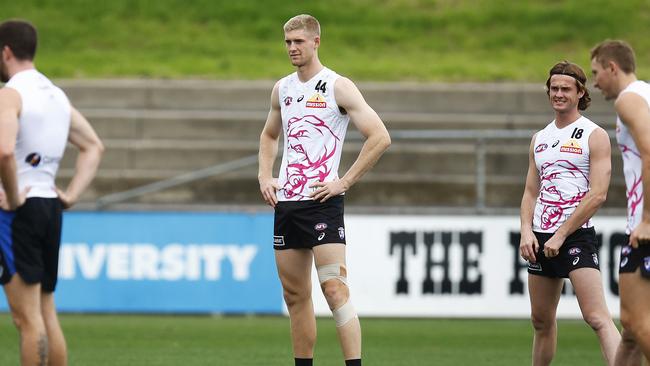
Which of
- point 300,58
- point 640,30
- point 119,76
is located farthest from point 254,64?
point 300,58

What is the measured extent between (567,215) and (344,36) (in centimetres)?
1682

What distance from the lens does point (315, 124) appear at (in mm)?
8648

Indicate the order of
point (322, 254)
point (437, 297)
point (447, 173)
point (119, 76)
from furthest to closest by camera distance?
point (119, 76)
point (447, 173)
point (437, 297)
point (322, 254)

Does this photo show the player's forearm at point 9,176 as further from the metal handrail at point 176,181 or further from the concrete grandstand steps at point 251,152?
the concrete grandstand steps at point 251,152

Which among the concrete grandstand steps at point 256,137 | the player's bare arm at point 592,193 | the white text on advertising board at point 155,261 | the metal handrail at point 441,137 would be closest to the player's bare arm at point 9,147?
the player's bare arm at point 592,193

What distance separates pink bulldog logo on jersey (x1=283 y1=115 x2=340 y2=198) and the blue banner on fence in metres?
7.31

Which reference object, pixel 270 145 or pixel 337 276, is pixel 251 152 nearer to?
pixel 270 145

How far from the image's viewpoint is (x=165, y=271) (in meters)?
15.9

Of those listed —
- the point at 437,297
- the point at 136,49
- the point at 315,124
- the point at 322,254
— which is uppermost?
the point at 136,49

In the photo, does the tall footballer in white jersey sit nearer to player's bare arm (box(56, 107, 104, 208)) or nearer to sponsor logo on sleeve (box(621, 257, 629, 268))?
player's bare arm (box(56, 107, 104, 208))

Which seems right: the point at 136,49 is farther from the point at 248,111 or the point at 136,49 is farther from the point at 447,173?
the point at 447,173

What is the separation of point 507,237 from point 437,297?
1.14 metres

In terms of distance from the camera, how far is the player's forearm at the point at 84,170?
7.51 m

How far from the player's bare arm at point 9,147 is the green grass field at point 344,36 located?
15275 millimetres
